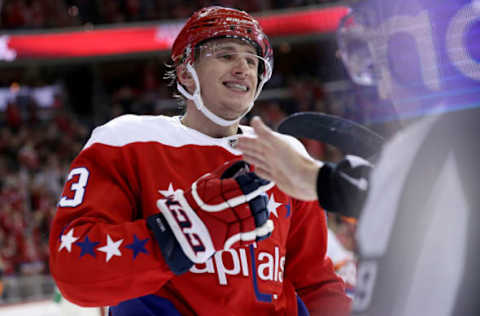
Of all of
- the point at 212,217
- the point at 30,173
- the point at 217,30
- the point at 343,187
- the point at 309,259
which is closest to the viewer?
the point at 343,187

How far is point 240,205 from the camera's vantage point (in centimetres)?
116

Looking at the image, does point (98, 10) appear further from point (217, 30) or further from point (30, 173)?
point (217, 30)

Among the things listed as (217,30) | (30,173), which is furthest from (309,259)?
(30,173)

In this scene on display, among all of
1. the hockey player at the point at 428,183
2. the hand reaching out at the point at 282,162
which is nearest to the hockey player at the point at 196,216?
the hand reaching out at the point at 282,162

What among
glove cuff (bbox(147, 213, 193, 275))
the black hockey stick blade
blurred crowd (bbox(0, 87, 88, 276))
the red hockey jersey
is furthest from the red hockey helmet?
blurred crowd (bbox(0, 87, 88, 276))

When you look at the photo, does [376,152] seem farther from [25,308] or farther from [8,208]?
[8,208]

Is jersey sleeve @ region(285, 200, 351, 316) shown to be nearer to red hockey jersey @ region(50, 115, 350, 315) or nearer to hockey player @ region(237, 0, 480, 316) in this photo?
red hockey jersey @ region(50, 115, 350, 315)

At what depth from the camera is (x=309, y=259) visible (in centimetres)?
162

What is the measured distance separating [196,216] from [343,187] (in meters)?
0.36

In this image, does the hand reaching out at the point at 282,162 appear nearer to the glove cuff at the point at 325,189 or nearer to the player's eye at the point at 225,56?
the glove cuff at the point at 325,189

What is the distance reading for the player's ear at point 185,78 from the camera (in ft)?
5.36

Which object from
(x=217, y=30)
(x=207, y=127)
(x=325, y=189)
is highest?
(x=217, y=30)

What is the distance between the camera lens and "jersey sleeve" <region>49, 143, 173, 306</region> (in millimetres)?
1183

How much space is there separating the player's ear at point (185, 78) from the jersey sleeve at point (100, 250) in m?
0.44
